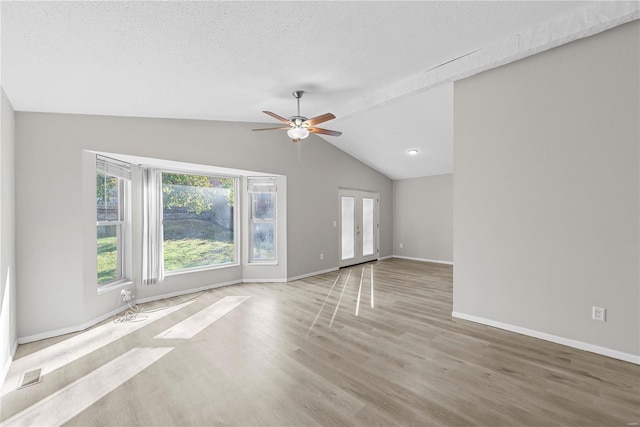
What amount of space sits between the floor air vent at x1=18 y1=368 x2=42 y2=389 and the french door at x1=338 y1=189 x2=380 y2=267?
5051 mm

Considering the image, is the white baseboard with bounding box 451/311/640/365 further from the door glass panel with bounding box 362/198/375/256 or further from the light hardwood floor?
the door glass panel with bounding box 362/198/375/256

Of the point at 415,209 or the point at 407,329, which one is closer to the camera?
the point at 407,329

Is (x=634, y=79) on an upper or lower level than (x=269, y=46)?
lower

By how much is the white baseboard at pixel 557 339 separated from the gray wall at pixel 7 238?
14.6 ft

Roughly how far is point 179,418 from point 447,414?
1.72 metres

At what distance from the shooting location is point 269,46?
2383 mm

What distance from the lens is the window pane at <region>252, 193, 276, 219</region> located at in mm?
5246

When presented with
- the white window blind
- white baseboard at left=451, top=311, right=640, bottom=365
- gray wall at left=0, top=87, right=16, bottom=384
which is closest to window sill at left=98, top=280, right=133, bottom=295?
the white window blind

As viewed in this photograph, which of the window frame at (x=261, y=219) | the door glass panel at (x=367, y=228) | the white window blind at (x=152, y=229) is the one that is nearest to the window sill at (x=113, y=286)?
the white window blind at (x=152, y=229)

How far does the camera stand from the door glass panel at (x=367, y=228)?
7.18 metres

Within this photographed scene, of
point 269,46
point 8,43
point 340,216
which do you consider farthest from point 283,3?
point 340,216

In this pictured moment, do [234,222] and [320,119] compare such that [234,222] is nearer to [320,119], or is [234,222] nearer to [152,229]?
[152,229]

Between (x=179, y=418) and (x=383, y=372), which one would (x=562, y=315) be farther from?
(x=179, y=418)

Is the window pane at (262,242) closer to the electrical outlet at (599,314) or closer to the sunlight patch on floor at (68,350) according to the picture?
the sunlight patch on floor at (68,350)
